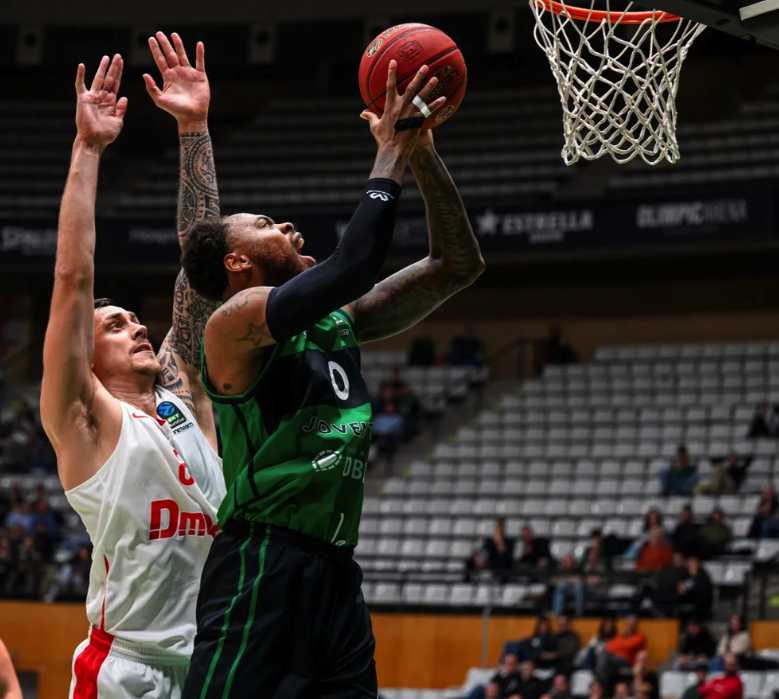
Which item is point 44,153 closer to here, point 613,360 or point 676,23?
point 613,360

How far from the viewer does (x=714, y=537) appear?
1191cm

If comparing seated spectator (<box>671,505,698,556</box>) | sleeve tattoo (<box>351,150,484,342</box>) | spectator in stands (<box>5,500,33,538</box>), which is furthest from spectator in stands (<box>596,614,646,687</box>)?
sleeve tattoo (<box>351,150,484,342</box>)

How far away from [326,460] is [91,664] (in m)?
0.96

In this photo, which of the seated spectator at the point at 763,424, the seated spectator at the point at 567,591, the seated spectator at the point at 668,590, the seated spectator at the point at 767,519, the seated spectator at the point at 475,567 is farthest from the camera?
the seated spectator at the point at 763,424

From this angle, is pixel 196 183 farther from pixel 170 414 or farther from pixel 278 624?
pixel 278 624

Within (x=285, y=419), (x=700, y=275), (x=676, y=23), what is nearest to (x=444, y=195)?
(x=285, y=419)

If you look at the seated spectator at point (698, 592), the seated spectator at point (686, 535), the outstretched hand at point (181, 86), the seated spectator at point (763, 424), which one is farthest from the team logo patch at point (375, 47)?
the seated spectator at point (763, 424)

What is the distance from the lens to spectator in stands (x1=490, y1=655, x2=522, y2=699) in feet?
34.8

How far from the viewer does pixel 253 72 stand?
22.1 meters

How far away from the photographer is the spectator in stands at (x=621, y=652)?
10.5m

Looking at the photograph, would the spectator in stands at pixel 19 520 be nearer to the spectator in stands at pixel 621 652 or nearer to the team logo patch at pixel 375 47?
the spectator in stands at pixel 621 652

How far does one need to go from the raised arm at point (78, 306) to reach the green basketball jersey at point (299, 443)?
0.42 metres

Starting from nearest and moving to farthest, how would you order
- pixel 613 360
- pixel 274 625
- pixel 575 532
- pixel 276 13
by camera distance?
pixel 274 625
pixel 575 532
pixel 613 360
pixel 276 13

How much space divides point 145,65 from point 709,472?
11912mm
